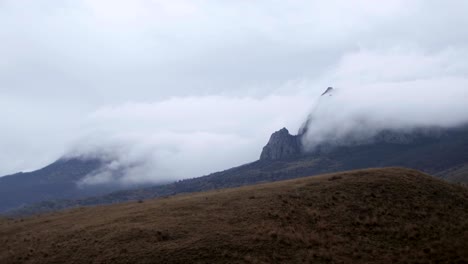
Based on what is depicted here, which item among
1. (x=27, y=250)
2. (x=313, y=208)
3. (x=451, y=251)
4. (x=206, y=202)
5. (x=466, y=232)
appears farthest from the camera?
(x=206, y=202)

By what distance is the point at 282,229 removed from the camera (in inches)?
1511

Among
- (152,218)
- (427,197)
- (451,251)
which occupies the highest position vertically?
(152,218)

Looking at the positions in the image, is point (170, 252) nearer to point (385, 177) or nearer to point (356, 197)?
point (356, 197)

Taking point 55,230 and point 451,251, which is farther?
point 55,230

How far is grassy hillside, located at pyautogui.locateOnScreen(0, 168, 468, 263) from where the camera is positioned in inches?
1367

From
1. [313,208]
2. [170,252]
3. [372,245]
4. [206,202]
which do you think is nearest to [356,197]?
[313,208]

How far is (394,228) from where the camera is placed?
3922 cm

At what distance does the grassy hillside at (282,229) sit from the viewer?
3472 cm

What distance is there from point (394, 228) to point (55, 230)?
33921mm

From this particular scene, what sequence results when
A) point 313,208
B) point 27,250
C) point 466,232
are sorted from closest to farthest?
point 466,232 → point 27,250 → point 313,208

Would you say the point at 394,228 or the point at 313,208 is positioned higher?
the point at 313,208

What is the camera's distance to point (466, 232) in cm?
3803

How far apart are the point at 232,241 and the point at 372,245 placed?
11712 millimetres

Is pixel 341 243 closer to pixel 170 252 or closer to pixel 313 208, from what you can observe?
pixel 313 208
